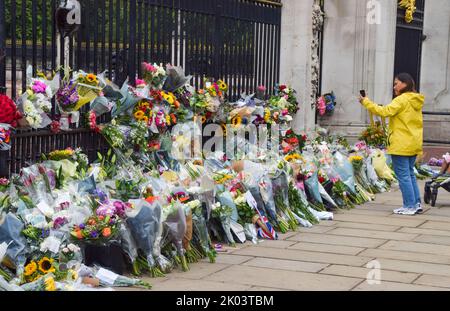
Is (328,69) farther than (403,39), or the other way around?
(403,39)

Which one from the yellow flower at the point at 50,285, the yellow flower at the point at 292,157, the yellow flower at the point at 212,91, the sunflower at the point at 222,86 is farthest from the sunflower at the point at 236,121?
the yellow flower at the point at 50,285

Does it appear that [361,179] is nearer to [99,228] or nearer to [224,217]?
[224,217]

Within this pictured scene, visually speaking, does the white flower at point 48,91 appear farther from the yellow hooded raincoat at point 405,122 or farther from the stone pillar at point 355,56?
the stone pillar at point 355,56

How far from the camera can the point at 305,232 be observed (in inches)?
366

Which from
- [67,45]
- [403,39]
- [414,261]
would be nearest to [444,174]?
[414,261]

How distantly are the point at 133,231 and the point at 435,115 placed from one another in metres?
11.5

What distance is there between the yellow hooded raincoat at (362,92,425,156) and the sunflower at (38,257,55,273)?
4893 millimetres

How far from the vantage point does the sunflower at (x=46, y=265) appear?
642 centimetres

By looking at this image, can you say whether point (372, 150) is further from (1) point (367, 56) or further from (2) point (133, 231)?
(2) point (133, 231)

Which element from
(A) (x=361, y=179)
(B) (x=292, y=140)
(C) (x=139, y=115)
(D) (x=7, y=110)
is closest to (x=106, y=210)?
(D) (x=7, y=110)

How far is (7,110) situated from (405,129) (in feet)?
16.0

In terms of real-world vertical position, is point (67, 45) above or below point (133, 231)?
above

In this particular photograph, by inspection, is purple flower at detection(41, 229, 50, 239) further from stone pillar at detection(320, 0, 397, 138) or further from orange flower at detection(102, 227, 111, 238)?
stone pillar at detection(320, 0, 397, 138)

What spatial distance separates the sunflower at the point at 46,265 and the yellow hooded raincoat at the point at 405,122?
4.89 metres
